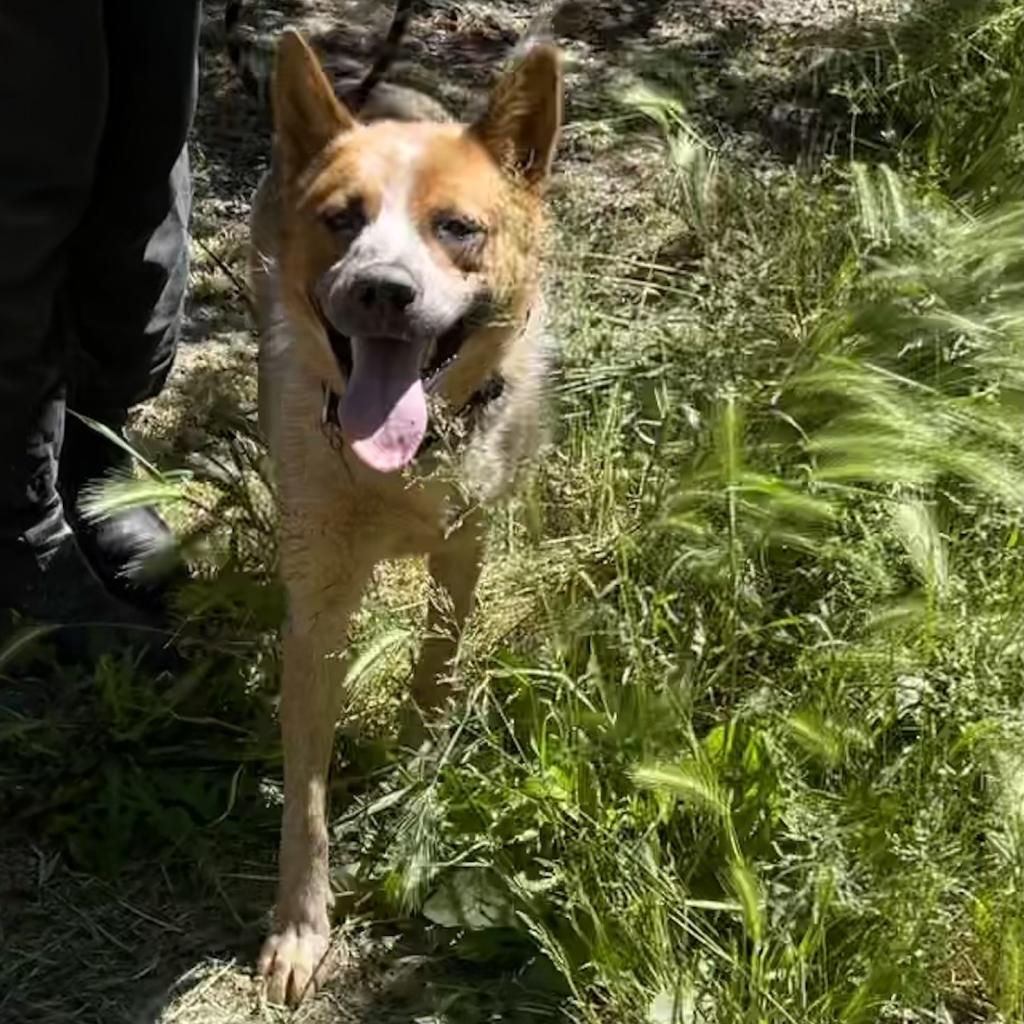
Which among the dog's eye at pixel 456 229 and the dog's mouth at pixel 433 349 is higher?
the dog's eye at pixel 456 229

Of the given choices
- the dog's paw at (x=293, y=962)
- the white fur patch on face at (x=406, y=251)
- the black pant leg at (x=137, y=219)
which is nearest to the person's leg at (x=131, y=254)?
the black pant leg at (x=137, y=219)

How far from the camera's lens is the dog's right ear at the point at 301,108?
2600 millimetres

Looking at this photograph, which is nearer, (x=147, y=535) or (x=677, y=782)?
(x=677, y=782)

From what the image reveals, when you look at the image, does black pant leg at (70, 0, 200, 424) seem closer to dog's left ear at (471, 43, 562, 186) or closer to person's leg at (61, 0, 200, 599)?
person's leg at (61, 0, 200, 599)

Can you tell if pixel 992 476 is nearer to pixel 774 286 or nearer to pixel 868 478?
pixel 868 478

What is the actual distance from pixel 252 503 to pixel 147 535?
0.39m

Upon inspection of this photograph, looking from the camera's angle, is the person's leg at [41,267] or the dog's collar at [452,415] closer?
the dog's collar at [452,415]

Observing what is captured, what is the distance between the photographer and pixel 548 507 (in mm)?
3129

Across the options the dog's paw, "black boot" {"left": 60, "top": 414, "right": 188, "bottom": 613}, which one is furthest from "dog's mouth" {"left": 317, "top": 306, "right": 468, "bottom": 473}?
"black boot" {"left": 60, "top": 414, "right": 188, "bottom": 613}

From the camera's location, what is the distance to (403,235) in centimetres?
251

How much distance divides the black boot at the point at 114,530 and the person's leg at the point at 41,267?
11 centimetres

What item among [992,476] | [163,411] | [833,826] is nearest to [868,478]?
[992,476]

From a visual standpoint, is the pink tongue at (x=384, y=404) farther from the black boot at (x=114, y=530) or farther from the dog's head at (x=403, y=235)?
the black boot at (x=114, y=530)

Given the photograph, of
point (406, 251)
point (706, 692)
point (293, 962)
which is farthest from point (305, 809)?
point (406, 251)
